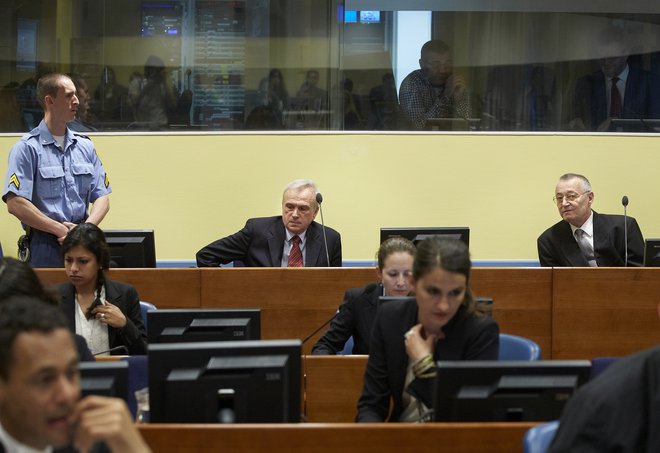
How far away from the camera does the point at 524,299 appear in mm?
4973

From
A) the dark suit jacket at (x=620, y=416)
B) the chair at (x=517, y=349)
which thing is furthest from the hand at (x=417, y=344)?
the dark suit jacket at (x=620, y=416)

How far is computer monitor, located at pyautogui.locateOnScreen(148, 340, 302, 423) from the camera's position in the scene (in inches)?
102

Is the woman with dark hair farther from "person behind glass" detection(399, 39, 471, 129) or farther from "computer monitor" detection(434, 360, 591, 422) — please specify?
"person behind glass" detection(399, 39, 471, 129)

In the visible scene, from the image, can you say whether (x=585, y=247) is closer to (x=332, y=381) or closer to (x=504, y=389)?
(x=332, y=381)

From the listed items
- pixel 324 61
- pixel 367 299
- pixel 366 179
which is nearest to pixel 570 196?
pixel 366 179

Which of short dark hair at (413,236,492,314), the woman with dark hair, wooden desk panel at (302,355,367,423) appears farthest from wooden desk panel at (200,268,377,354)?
the woman with dark hair

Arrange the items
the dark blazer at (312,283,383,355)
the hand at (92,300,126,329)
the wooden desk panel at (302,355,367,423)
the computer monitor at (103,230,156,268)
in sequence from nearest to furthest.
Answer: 1. the wooden desk panel at (302,355,367,423)
2. the hand at (92,300,126,329)
3. the dark blazer at (312,283,383,355)
4. the computer monitor at (103,230,156,268)

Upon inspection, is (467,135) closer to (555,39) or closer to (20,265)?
(555,39)

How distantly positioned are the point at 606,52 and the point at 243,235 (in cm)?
327

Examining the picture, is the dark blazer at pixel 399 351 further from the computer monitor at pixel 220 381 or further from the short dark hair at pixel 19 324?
the short dark hair at pixel 19 324

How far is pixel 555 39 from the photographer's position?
7488 millimetres

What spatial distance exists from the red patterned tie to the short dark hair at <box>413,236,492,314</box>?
8.36 ft

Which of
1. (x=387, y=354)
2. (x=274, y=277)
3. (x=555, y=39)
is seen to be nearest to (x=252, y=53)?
(x=555, y=39)

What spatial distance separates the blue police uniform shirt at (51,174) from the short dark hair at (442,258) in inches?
110
